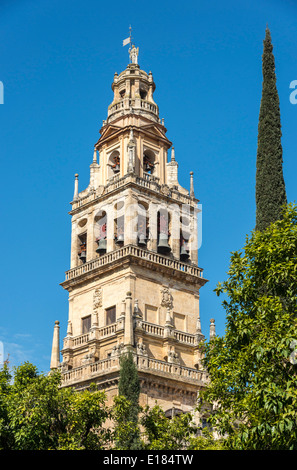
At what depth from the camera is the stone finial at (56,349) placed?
5877 centimetres

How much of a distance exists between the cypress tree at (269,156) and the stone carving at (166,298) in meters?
15.0

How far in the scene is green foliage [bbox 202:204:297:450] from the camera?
32.7 m

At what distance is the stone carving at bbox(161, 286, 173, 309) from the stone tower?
65 mm

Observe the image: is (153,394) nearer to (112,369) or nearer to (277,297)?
(112,369)

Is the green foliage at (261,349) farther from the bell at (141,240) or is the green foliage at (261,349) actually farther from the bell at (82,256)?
the bell at (82,256)

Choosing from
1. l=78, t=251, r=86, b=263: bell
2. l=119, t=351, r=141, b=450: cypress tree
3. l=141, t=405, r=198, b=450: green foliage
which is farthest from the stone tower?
l=141, t=405, r=198, b=450: green foliage

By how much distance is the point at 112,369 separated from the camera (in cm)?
5222

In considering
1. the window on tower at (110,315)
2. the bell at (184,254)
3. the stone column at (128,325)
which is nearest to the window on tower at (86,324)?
the window on tower at (110,315)

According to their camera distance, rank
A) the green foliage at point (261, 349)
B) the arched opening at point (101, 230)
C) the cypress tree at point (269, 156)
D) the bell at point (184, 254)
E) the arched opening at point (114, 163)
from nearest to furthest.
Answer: the green foliage at point (261, 349) → the cypress tree at point (269, 156) → the arched opening at point (101, 230) → the bell at point (184, 254) → the arched opening at point (114, 163)

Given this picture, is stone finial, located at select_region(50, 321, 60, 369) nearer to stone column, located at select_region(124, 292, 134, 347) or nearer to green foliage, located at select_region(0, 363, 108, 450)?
stone column, located at select_region(124, 292, 134, 347)

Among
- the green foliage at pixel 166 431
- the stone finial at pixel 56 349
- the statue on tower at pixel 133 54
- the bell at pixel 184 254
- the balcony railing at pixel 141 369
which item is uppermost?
the statue on tower at pixel 133 54

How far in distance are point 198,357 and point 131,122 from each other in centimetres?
1694

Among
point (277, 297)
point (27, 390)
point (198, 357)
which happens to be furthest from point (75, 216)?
point (277, 297)

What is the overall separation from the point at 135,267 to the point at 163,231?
4442 mm
